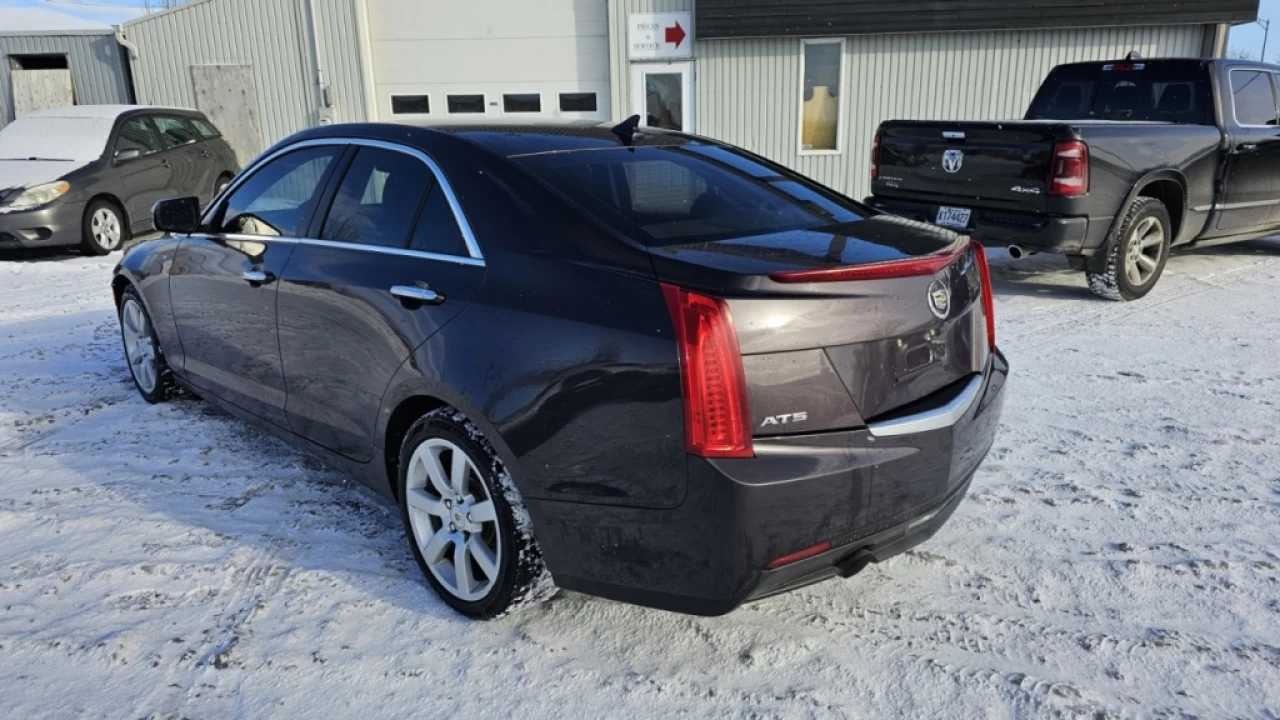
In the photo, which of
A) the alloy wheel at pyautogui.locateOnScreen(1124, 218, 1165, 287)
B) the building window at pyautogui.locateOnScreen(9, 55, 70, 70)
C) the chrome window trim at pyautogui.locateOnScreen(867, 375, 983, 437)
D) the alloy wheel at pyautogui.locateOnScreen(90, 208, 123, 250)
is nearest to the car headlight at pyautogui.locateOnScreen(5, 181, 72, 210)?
the alloy wheel at pyautogui.locateOnScreen(90, 208, 123, 250)

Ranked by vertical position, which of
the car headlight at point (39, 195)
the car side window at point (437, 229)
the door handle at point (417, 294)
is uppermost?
the car side window at point (437, 229)

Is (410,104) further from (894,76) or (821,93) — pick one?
(894,76)

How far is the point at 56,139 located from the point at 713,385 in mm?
10869

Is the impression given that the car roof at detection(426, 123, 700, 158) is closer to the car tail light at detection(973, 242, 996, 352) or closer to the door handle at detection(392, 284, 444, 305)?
the door handle at detection(392, 284, 444, 305)

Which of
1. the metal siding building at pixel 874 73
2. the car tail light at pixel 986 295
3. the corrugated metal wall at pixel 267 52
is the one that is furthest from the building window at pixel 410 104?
the car tail light at pixel 986 295

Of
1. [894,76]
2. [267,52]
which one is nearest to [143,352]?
[267,52]

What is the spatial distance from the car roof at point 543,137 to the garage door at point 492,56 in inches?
403

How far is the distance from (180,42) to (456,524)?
13.9m

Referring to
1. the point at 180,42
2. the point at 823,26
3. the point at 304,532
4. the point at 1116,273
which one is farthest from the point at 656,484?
the point at 180,42

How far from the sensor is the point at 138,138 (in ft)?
34.5

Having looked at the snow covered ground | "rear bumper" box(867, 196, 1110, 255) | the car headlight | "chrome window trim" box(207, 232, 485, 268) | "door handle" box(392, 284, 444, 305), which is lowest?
the snow covered ground

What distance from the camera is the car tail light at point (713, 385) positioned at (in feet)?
7.14

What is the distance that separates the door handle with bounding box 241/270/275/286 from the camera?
3545mm

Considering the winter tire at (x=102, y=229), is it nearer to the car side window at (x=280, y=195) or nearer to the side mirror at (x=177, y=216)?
the side mirror at (x=177, y=216)
